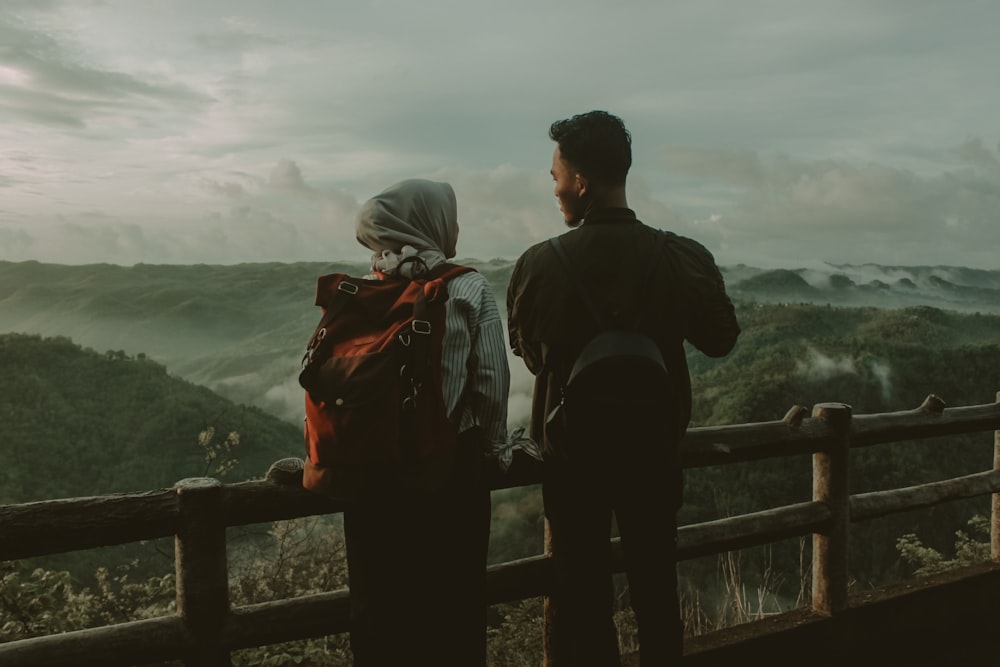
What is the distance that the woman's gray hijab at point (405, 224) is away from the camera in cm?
221

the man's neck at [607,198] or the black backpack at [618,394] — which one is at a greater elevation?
the man's neck at [607,198]

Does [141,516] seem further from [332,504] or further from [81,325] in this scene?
[81,325]

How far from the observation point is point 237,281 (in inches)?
6107

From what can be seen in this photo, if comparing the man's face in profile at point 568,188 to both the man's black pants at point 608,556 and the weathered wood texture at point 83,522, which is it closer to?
the man's black pants at point 608,556

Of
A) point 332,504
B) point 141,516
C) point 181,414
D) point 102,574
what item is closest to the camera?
point 141,516

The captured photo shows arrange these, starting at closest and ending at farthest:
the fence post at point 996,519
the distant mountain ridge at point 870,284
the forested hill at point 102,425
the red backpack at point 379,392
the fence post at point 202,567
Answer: the red backpack at point 379,392
the fence post at point 202,567
the fence post at point 996,519
the forested hill at point 102,425
the distant mountain ridge at point 870,284

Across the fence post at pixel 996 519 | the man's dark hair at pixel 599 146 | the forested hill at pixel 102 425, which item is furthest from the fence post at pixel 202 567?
the forested hill at pixel 102 425

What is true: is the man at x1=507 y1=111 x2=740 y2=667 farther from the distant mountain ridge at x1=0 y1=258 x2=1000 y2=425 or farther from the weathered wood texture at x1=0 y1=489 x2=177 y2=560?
the distant mountain ridge at x1=0 y1=258 x2=1000 y2=425

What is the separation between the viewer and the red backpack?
205cm

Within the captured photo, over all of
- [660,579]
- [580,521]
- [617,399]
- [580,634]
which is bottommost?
[580,634]

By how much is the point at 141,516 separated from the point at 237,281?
527 feet

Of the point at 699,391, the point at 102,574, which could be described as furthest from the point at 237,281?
the point at 102,574

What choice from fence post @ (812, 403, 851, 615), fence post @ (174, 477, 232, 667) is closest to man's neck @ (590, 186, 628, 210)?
fence post @ (174, 477, 232, 667)

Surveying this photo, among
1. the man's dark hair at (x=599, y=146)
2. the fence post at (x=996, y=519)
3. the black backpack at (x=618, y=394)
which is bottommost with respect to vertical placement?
the fence post at (x=996, y=519)
